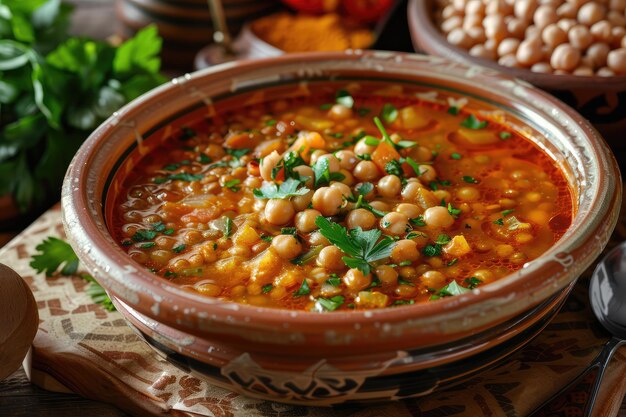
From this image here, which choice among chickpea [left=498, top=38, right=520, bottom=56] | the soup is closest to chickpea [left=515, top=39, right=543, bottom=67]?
chickpea [left=498, top=38, right=520, bottom=56]

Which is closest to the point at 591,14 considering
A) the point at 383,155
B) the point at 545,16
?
the point at 545,16

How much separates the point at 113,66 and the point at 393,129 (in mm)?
1445

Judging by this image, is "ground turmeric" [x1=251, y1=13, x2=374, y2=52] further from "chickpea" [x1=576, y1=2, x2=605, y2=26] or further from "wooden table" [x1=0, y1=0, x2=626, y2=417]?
"wooden table" [x1=0, y1=0, x2=626, y2=417]

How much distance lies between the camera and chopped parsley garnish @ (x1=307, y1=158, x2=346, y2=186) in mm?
2287

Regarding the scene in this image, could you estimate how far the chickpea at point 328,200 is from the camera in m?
2.16

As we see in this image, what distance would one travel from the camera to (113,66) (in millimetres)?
3389

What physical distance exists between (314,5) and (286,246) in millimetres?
2371

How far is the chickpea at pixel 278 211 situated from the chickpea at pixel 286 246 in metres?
0.12

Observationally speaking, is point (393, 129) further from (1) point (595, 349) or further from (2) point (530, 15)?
(1) point (595, 349)

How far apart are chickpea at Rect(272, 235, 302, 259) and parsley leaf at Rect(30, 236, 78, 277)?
82 centimetres

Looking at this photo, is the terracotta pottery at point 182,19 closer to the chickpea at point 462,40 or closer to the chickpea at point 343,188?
the chickpea at point 462,40

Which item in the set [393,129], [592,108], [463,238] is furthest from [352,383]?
[592,108]

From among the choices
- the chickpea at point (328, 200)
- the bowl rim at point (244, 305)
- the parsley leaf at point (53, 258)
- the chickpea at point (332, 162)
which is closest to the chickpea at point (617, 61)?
the bowl rim at point (244, 305)

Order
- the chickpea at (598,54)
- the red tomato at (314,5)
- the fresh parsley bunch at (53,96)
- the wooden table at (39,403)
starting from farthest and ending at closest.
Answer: the red tomato at (314,5) → the fresh parsley bunch at (53,96) → the chickpea at (598,54) → the wooden table at (39,403)
